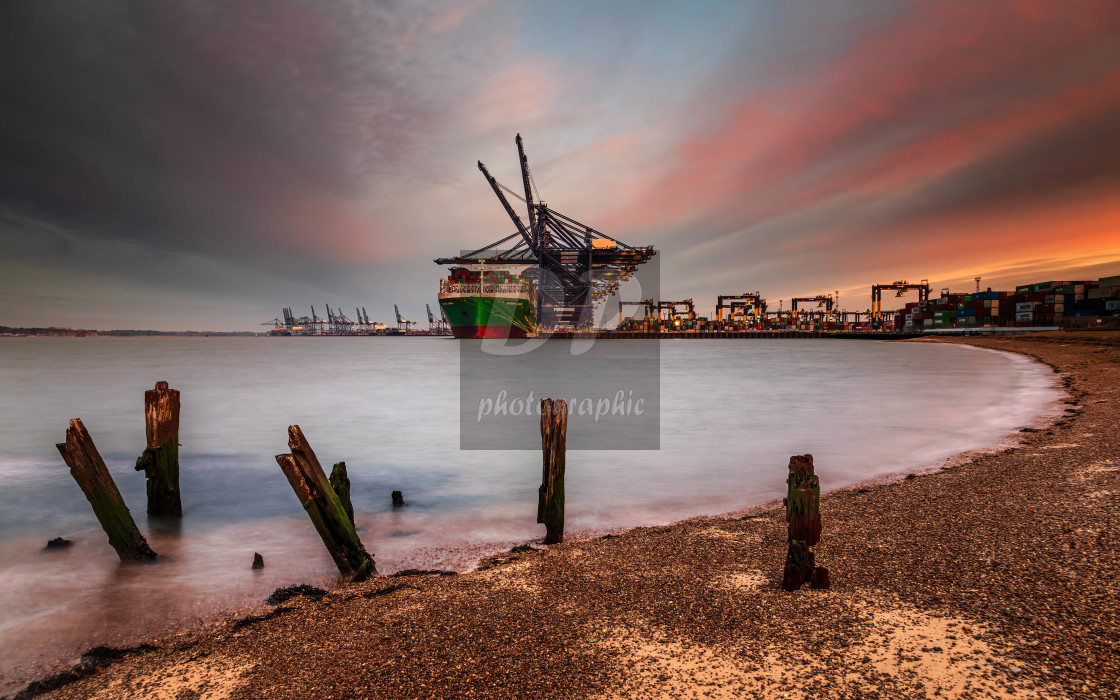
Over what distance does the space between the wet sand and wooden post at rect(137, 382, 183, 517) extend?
11.2 ft

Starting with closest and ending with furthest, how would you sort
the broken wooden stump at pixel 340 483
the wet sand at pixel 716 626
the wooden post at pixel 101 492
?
the wet sand at pixel 716 626 < the wooden post at pixel 101 492 < the broken wooden stump at pixel 340 483

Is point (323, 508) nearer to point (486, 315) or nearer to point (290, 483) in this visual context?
point (290, 483)

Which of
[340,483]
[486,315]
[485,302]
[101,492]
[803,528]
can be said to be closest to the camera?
[803,528]

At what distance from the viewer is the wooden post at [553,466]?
5.47m

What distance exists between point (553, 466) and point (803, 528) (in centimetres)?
248

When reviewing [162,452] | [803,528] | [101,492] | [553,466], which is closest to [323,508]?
[553,466]

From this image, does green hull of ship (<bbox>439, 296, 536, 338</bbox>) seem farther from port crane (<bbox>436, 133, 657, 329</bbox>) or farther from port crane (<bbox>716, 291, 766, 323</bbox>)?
port crane (<bbox>716, 291, 766, 323</bbox>)

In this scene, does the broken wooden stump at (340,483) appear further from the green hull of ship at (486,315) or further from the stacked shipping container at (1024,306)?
the stacked shipping container at (1024,306)

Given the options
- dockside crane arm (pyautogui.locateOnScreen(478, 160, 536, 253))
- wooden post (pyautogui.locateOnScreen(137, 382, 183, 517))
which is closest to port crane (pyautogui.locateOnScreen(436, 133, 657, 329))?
dockside crane arm (pyautogui.locateOnScreen(478, 160, 536, 253))

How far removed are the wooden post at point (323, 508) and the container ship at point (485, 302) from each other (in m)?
64.3

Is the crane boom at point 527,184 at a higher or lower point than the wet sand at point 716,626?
higher

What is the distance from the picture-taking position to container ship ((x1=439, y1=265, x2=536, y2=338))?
69.4 m

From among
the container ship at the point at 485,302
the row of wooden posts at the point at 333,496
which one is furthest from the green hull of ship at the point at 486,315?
the row of wooden posts at the point at 333,496

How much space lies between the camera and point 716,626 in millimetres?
3387
